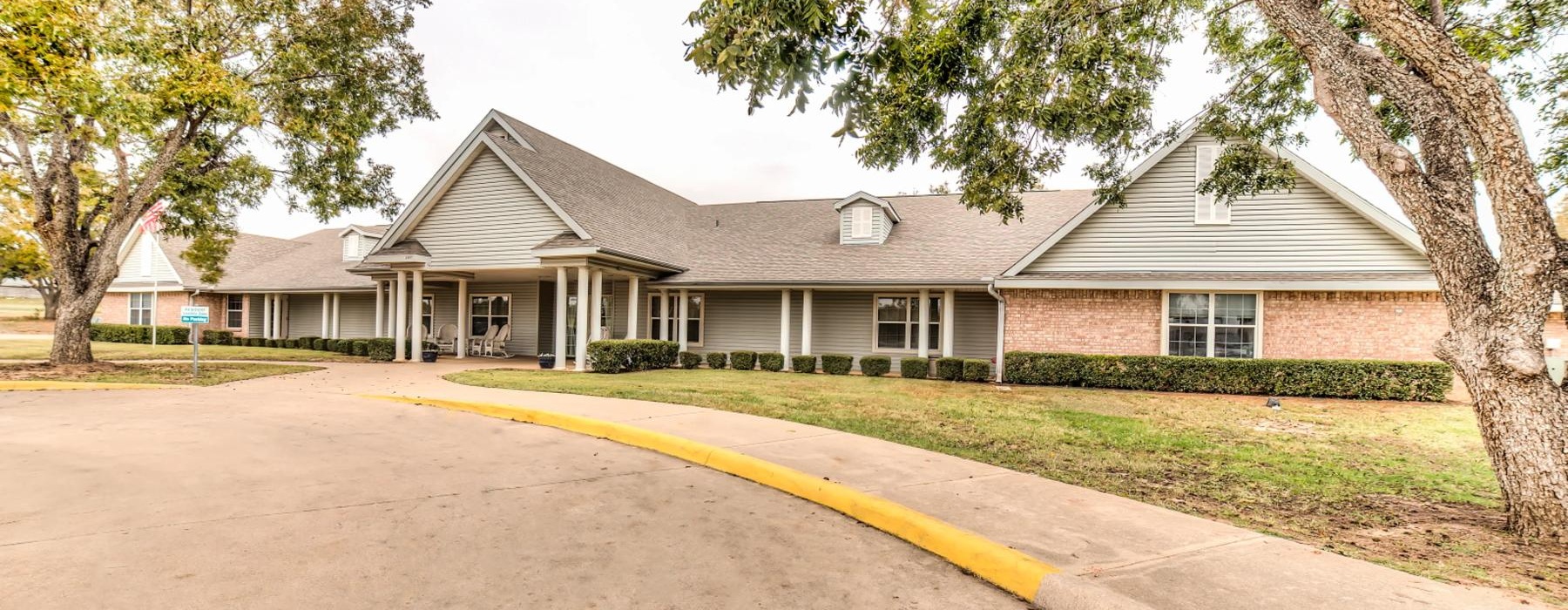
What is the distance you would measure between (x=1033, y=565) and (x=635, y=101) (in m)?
17.2

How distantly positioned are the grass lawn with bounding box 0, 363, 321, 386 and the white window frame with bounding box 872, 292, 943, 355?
14.4m

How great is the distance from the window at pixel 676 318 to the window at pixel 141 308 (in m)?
25.6

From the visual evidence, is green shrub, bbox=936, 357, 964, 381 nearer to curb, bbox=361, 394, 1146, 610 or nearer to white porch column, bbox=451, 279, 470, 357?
curb, bbox=361, 394, 1146, 610

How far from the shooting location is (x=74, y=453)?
6.18 m

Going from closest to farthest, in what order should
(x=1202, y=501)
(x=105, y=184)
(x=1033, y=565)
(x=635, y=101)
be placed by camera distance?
(x=1033, y=565), (x=1202, y=501), (x=105, y=184), (x=635, y=101)

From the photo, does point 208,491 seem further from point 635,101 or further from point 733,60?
point 635,101

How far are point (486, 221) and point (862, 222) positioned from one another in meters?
10.9

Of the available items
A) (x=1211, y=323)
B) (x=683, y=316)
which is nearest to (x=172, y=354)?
(x=683, y=316)

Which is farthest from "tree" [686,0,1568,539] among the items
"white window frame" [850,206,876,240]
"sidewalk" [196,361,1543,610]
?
"white window frame" [850,206,876,240]

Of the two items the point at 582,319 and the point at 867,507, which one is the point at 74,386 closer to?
the point at 582,319

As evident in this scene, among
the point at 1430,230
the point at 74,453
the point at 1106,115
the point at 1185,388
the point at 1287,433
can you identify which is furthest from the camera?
the point at 1185,388

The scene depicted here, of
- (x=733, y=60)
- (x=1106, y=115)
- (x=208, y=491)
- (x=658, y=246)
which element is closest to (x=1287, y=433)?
(x=1106, y=115)

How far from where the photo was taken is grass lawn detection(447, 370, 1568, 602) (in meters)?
4.26

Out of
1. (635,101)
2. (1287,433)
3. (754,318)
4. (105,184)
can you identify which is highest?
(635,101)
